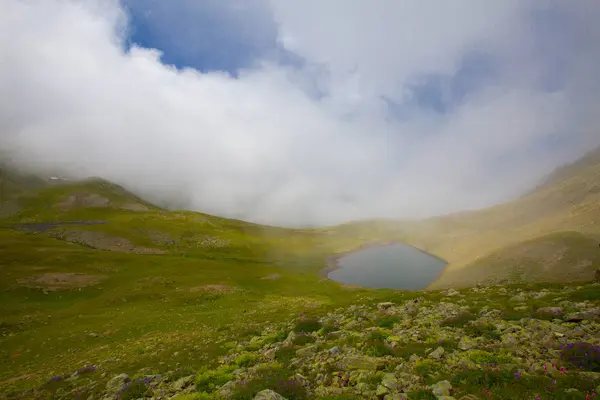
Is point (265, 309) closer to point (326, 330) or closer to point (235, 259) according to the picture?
point (326, 330)

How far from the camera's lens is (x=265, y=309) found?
51469mm

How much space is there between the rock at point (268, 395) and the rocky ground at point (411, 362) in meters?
0.04

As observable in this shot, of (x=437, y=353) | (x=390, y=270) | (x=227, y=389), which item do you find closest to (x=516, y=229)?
(x=390, y=270)

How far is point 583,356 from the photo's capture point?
38.1ft

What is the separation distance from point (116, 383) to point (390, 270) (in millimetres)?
119222

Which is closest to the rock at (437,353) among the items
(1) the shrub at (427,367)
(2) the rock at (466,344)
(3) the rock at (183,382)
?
(1) the shrub at (427,367)

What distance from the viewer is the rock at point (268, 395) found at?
12.0m

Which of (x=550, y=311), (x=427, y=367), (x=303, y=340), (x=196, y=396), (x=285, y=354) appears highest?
(x=550, y=311)

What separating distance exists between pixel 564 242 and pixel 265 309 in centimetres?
8127

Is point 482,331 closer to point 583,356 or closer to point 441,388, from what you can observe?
point 583,356

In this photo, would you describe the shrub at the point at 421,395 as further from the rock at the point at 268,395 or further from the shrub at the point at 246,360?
the shrub at the point at 246,360

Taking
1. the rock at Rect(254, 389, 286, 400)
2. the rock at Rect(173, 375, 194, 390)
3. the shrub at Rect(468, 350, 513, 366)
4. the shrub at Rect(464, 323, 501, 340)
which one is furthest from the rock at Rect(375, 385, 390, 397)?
the rock at Rect(173, 375, 194, 390)

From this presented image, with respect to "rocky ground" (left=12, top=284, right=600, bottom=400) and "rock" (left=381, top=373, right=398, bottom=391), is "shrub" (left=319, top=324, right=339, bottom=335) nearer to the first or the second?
"rocky ground" (left=12, top=284, right=600, bottom=400)

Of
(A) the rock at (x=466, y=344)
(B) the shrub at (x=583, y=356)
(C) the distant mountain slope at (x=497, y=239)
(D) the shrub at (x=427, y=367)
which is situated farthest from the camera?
(C) the distant mountain slope at (x=497, y=239)
